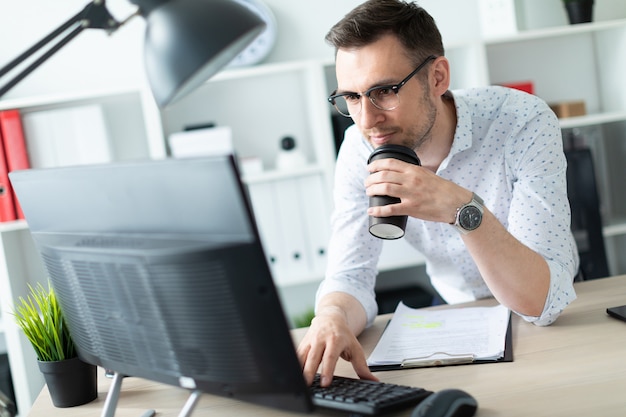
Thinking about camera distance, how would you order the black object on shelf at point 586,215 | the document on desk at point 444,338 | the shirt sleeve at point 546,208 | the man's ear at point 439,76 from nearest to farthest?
the document on desk at point 444,338
the shirt sleeve at point 546,208
the man's ear at point 439,76
the black object on shelf at point 586,215

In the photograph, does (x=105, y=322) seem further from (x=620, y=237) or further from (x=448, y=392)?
(x=620, y=237)

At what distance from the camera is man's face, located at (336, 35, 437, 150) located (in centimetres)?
159

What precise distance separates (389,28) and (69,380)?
0.99 m

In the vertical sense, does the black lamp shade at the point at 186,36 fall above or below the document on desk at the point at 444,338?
above

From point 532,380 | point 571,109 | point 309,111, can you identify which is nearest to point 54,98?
point 309,111

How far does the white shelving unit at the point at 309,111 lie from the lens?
114 inches

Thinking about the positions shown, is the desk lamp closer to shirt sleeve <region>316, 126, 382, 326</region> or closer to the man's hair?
the man's hair

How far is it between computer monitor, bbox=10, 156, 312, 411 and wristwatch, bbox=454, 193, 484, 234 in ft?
2.12

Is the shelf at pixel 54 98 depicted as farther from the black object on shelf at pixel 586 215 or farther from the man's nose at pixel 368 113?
the black object on shelf at pixel 586 215

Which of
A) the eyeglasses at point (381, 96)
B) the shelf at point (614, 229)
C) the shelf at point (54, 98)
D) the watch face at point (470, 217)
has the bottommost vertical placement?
the shelf at point (614, 229)

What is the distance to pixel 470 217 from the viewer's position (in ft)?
4.55

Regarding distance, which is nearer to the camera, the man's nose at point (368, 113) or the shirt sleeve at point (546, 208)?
the shirt sleeve at point (546, 208)

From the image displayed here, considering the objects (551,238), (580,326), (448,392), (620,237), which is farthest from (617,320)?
(620,237)

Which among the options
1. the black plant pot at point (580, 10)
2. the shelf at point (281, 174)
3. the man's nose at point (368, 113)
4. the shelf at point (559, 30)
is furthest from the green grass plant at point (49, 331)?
the black plant pot at point (580, 10)
